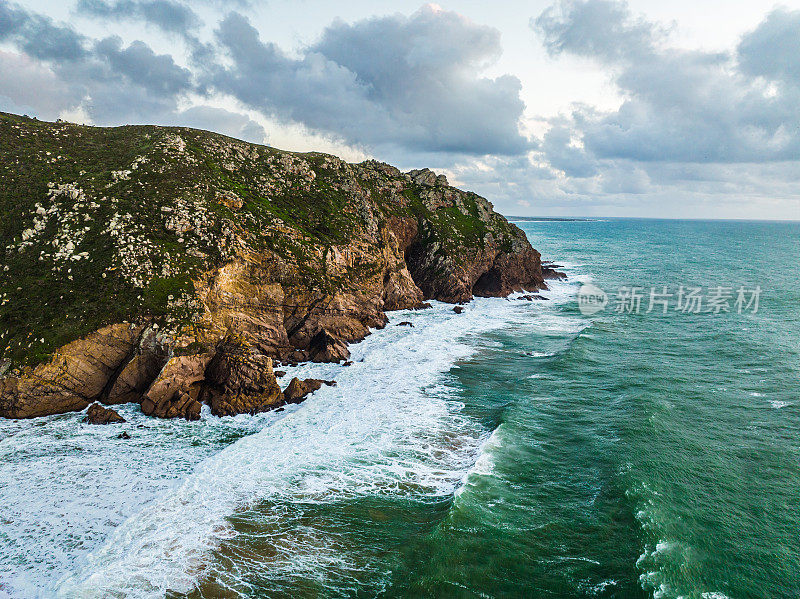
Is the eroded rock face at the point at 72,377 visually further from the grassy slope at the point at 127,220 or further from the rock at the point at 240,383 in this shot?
the rock at the point at 240,383

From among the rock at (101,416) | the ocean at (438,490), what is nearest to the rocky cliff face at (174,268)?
the rock at (101,416)

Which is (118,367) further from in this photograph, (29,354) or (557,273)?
(557,273)

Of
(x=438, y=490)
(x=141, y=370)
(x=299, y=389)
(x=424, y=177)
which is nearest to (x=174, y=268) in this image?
(x=141, y=370)

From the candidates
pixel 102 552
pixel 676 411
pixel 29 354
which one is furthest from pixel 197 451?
pixel 676 411

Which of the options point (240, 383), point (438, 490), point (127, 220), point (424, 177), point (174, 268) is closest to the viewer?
point (438, 490)

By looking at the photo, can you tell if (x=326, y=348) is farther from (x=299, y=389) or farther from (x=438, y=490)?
(x=438, y=490)

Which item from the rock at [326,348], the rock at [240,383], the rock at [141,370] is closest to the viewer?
the rock at [141,370]
